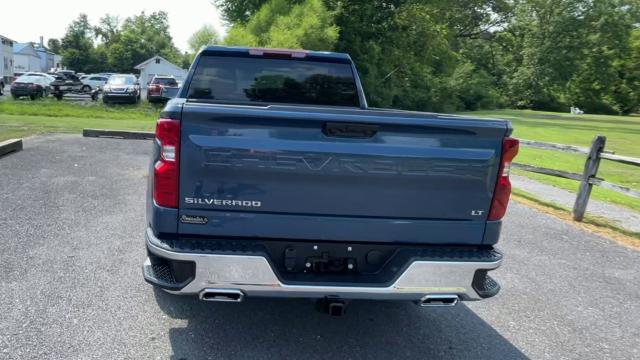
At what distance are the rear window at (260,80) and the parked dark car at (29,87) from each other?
28018mm

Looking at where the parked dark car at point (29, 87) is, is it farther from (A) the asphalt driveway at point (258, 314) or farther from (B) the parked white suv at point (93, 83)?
(A) the asphalt driveway at point (258, 314)

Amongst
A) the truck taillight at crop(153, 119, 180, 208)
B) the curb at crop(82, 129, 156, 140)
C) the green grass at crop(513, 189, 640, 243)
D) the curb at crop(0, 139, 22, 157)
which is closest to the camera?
the truck taillight at crop(153, 119, 180, 208)

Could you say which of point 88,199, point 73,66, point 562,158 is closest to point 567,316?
point 88,199

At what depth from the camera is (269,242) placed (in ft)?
9.95

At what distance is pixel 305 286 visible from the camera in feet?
9.71

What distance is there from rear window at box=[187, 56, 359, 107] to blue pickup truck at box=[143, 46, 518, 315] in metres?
1.83

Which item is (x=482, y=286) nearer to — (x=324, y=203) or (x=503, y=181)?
(x=503, y=181)

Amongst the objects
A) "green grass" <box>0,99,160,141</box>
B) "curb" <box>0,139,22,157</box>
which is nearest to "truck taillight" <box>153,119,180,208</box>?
"curb" <box>0,139,22,157</box>

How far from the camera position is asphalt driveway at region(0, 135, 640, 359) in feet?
11.4

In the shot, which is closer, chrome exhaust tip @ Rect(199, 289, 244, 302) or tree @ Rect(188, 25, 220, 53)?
chrome exhaust tip @ Rect(199, 289, 244, 302)

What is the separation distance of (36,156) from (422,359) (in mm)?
9680

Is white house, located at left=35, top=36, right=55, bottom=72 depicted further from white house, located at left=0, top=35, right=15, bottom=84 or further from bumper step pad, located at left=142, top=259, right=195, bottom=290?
bumper step pad, located at left=142, top=259, right=195, bottom=290

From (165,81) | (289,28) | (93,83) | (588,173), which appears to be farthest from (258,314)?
(93,83)

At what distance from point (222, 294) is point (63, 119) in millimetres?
19194
